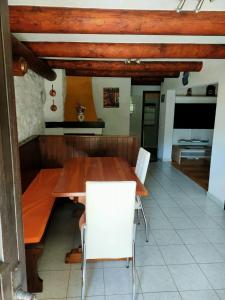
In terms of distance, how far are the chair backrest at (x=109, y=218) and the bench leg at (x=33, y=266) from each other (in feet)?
1.23

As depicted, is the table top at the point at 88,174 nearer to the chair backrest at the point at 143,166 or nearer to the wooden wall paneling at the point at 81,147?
the chair backrest at the point at 143,166

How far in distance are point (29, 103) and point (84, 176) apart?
1651mm

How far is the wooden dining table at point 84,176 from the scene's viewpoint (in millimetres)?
2094

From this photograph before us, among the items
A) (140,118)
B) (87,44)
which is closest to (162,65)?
(87,44)

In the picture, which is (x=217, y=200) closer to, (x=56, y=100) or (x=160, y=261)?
(x=160, y=261)

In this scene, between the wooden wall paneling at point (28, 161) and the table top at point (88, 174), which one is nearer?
the table top at point (88, 174)

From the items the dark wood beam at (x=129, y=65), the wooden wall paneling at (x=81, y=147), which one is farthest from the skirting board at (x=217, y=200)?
the dark wood beam at (x=129, y=65)

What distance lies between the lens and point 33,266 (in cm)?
182

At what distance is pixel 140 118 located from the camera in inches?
314

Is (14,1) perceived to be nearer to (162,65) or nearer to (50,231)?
(50,231)

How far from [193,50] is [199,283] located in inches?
98.4

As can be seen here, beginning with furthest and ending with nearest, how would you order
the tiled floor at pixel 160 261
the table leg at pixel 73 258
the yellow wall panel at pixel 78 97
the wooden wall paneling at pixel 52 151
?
the yellow wall panel at pixel 78 97 < the wooden wall paneling at pixel 52 151 < the table leg at pixel 73 258 < the tiled floor at pixel 160 261

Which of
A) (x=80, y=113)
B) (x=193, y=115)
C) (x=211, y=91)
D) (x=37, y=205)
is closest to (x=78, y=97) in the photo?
(x=80, y=113)

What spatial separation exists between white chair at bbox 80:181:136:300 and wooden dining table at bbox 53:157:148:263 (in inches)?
14.4
